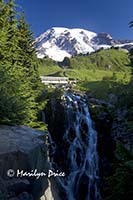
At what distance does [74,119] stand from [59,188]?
1027 centimetres

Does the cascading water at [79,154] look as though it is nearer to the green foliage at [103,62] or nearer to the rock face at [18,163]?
the rock face at [18,163]

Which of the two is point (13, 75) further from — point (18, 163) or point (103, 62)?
point (103, 62)

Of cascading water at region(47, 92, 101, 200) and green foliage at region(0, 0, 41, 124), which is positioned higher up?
green foliage at region(0, 0, 41, 124)

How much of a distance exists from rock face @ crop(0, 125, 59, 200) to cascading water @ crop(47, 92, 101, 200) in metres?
16.1

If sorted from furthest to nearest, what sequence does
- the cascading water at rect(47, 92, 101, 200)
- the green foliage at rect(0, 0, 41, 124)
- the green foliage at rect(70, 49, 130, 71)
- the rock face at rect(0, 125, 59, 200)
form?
the green foliage at rect(70, 49, 130, 71) < the cascading water at rect(47, 92, 101, 200) < the green foliage at rect(0, 0, 41, 124) < the rock face at rect(0, 125, 59, 200)

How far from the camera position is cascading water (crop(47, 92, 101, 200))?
26.7 metres

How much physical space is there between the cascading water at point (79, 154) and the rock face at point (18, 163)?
1607 centimetres

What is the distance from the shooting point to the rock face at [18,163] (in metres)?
8.34

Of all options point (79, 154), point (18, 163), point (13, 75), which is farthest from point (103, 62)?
point (18, 163)

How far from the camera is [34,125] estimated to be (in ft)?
66.8

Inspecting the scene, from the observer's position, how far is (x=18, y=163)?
9031 mm

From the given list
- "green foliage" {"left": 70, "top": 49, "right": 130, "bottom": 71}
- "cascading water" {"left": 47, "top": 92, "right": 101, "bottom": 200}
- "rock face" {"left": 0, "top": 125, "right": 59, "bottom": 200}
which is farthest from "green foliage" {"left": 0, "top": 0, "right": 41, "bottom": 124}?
"green foliage" {"left": 70, "top": 49, "right": 130, "bottom": 71}

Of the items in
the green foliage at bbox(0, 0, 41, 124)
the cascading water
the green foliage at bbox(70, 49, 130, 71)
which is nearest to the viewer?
the green foliage at bbox(0, 0, 41, 124)

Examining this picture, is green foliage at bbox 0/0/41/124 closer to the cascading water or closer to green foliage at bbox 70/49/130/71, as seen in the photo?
the cascading water
